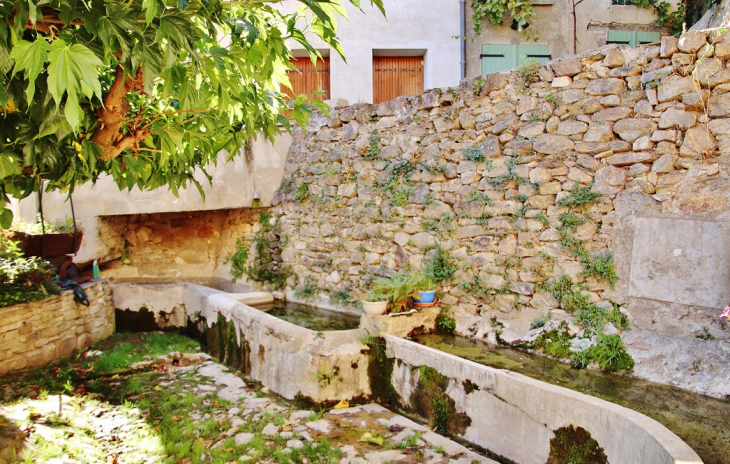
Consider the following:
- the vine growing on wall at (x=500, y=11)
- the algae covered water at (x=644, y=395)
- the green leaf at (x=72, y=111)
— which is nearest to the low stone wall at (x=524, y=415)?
the algae covered water at (x=644, y=395)

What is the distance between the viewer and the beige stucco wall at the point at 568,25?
855 cm

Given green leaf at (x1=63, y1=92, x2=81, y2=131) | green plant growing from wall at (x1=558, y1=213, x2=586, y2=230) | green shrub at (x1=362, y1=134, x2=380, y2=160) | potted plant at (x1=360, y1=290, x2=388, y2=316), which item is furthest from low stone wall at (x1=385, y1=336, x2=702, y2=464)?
green shrub at (x1=362, y1=134, x2=380, y2=160)

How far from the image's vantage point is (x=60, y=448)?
11.4ft

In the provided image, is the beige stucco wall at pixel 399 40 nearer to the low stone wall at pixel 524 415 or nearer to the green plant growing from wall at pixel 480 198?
the green plant growing from wall at pixel 480 198

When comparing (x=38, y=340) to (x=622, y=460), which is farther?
(x=38, y=340)

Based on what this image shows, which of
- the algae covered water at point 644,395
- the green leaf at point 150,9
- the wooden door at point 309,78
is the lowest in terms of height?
the algae covered water at point 644,395

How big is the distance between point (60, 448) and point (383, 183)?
418cm

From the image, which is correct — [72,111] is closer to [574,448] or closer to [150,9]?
[150,9]

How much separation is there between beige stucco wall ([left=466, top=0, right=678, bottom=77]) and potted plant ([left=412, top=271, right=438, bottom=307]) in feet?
17.3

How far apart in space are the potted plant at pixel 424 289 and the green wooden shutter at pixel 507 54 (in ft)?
16.3

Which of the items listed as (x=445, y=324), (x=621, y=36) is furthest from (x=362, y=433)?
(x=621, y=36)

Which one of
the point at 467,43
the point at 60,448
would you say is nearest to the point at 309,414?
the point at 60,448

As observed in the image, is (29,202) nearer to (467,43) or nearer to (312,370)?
(312,370)

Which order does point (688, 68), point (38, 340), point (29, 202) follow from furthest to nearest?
point (29, 202)
point (38, 340)
point (688, 68)
